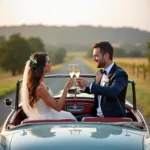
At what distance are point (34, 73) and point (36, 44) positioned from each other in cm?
1964

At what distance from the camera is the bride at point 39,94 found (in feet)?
15.6

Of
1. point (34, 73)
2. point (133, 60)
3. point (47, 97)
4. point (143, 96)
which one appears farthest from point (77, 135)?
point (133, 60)

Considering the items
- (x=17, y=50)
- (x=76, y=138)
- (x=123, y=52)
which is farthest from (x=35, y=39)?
(x=76, y=138)

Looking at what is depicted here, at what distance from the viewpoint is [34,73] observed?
486 centimetres

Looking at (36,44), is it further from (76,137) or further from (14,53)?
(76,137)

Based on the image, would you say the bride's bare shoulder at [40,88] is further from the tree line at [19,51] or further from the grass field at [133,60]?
the tree line at [19,51]

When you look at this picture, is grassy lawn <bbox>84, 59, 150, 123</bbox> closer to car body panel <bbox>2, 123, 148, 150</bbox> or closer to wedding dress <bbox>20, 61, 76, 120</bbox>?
wedding dress <bbox>20, 61, 76, 120</bbox>

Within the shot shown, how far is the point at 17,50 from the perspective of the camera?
2328cm

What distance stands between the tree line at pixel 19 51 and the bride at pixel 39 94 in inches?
637

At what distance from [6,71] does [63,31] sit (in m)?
3.03

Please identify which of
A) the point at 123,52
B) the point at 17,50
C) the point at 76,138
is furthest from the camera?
the point at 17,50

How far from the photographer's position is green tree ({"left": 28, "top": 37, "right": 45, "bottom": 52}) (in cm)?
2348

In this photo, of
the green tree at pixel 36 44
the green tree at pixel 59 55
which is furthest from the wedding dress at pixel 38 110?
the green tree at pixel 36 44

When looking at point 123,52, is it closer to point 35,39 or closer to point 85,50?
point 85,50
